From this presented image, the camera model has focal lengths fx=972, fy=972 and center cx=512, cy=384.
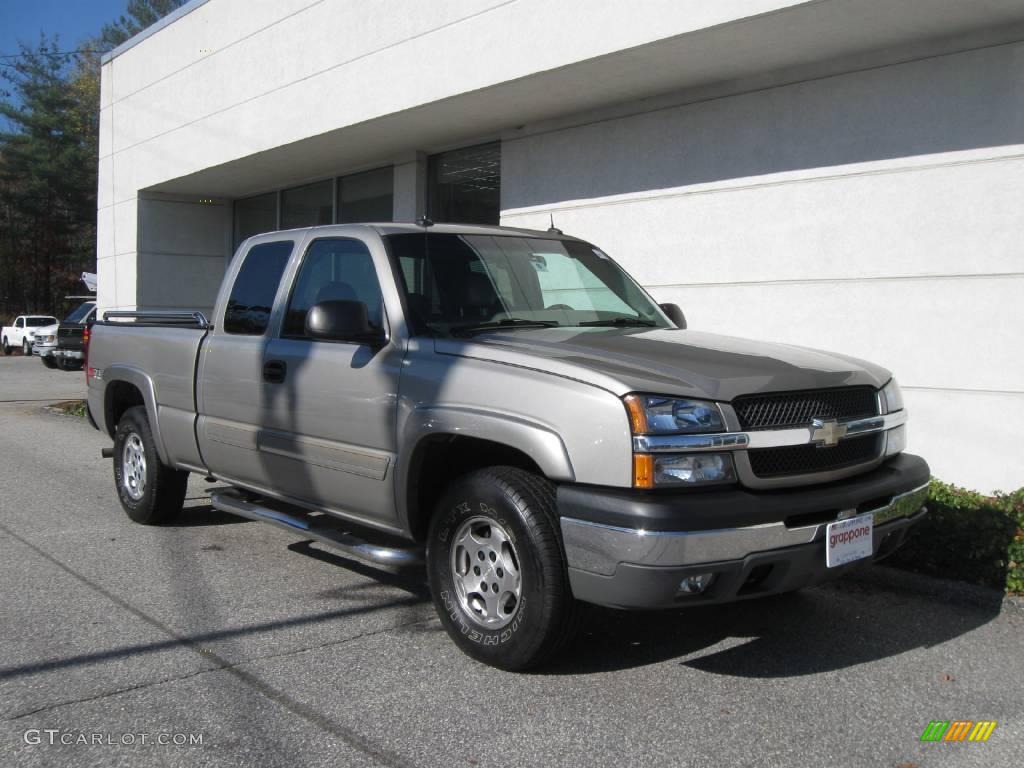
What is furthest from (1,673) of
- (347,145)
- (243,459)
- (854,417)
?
(347,145)

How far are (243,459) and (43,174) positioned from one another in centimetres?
4892

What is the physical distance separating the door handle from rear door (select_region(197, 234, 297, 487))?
0.21 feet

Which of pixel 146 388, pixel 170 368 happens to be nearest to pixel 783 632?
pixel 170 368


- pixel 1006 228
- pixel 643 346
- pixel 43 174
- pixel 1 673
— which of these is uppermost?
pixel 43 174

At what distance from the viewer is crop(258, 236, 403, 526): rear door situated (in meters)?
4.60

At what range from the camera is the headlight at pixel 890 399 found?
438 cm

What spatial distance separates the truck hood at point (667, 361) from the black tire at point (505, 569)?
51 cm

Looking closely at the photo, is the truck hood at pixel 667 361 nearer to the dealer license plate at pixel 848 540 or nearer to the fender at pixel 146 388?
the dealer license plate at pixel 848 540

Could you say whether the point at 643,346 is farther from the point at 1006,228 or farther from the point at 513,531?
the point at 1006,228

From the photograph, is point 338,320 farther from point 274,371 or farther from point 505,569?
point 505,569

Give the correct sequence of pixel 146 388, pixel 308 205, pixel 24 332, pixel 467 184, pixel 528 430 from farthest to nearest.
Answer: pixel 24 332 < pixel 308 205 < pixel 467 184 < pixel 146 388 < pixel 528 430

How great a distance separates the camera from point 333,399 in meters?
4.84

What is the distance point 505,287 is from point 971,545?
303 cm

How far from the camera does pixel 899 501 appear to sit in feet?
13.7
